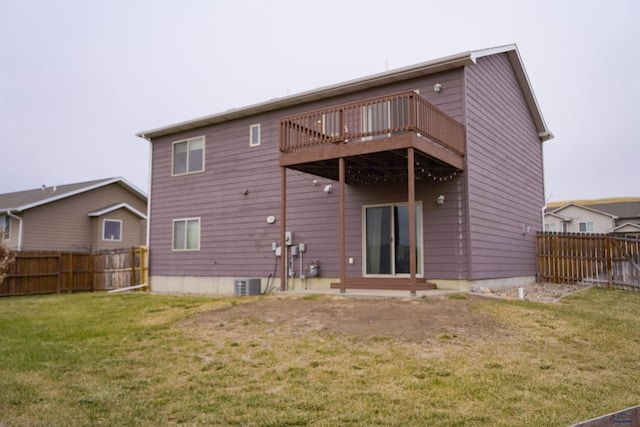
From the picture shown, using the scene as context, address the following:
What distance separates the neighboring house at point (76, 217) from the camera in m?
22.1

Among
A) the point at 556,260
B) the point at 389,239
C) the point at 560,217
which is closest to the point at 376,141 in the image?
the point at 389,239

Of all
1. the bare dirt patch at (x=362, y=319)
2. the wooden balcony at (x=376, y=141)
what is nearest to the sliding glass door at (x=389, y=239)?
the wooden balcony at (x=376, y=141)

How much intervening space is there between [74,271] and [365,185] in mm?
11819

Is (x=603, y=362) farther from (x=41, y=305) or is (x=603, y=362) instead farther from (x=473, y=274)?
(x=41, y=305)

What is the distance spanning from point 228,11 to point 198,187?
9803 mm

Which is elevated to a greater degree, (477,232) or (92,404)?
(477,232)

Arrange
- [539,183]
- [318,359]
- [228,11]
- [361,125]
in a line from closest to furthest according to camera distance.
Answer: [318,359] < [361,125] < [539,183] < [228,11]

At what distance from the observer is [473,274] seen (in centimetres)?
1091

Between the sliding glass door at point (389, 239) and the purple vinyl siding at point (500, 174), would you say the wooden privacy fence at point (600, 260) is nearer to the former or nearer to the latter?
the purple vinyl siding at point (500, 174)

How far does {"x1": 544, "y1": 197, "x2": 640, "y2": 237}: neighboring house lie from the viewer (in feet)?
124

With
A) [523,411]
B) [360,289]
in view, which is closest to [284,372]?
[523,411]

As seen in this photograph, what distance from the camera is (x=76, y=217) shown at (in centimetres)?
2408

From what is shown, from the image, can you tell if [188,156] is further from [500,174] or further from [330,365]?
[330,365]

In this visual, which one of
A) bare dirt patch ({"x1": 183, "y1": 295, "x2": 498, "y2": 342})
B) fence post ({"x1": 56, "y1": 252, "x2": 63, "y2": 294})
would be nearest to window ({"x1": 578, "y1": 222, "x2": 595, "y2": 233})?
bare dirt patch ({"x1": 183, "y1": 295, "x2": 498, "y2": 342})
